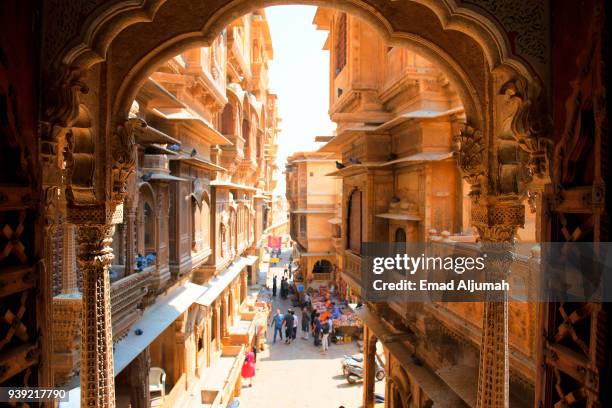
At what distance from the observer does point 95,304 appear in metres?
3.99

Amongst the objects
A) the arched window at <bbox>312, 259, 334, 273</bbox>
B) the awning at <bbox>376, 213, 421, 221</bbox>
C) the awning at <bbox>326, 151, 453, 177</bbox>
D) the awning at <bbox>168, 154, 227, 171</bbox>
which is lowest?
the arched window at <bbox>312, 259, 334, 273</bbox>

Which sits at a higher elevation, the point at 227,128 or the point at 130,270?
the point at 227,128

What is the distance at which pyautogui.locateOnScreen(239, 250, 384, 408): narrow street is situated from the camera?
13336mm

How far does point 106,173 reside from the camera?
4004 mm

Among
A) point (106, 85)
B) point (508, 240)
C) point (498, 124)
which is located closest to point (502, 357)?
point (508, 240)

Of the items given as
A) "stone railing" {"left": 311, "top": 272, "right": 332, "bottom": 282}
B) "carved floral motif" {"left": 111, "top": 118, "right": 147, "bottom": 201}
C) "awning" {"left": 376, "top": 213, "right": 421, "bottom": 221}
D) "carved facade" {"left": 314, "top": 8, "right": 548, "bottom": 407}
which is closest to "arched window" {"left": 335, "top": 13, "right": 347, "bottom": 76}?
"carved facade" {"left": 314, "top": 8, "right": 548, "bottom": 407}

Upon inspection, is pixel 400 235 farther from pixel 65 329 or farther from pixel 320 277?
pixel 320 277

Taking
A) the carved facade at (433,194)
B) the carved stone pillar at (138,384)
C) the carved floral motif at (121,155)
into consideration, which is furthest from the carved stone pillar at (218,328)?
the carved floral motif at (121,155)

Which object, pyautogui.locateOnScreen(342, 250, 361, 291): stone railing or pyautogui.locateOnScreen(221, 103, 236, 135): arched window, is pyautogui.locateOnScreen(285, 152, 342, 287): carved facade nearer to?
pyautogui.locateOnScreen(221, 103, 236, 135): arched window

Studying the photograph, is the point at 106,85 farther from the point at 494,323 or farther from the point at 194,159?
the point at 194,159

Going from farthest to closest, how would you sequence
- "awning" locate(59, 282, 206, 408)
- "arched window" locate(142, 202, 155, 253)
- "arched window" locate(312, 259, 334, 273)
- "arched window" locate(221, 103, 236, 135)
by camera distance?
1. "arched window" locate(312, 259, 334, 273)
2. "arched window" locate(221, 103, 236, 135)
3. "arched window" locate(142, 202, 155, 253)
4. "awning" locate(59, 282, 206, 408)

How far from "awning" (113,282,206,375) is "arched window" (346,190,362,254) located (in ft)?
16.0

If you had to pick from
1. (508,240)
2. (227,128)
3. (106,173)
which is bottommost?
(508,240)

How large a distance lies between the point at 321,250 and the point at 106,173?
25819 mm
